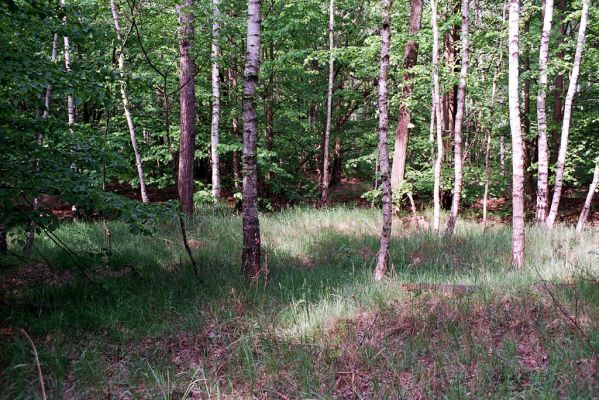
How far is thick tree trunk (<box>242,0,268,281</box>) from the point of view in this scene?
573 centimetres

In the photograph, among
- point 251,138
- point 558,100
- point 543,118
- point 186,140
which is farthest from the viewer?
point 558,100

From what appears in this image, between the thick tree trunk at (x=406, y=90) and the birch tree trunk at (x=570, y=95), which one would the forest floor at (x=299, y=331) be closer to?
the birch tree trunk at (x=570, y=95)

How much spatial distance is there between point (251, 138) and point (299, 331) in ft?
9.67

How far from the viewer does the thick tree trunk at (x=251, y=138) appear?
18.8 ft

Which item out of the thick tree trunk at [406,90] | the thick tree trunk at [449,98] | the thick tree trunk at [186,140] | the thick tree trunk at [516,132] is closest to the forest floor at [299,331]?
the thick tree trunk at [516,132]

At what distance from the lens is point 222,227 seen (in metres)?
9.30

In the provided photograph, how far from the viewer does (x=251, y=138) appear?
231 inches

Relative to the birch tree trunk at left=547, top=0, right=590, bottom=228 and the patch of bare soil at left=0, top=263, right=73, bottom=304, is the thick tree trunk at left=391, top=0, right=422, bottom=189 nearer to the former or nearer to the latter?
the birch tree trunk at left=547, top=0, right=590, bottom=228

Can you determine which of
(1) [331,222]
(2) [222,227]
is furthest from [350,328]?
(1) [331,222]

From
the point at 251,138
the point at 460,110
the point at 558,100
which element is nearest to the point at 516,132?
the point at 460,110

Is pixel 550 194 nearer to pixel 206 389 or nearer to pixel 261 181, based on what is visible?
pixel 261 181

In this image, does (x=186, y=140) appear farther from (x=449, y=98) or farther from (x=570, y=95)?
(x=570, y=95)

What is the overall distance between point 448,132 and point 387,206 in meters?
9.24

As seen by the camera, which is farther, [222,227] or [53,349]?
[222,227]
